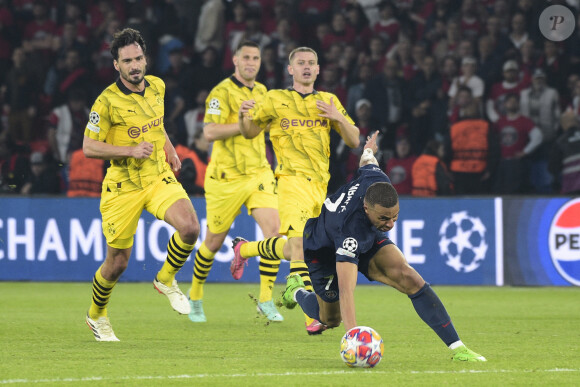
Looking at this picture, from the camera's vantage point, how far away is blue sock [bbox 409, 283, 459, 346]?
6.65 m

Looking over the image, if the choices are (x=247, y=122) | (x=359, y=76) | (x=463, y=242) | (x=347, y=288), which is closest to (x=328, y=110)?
(x=247, y=122)

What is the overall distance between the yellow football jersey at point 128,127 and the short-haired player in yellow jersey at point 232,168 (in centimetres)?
141

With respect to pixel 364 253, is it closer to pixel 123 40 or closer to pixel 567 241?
pixel 123 40

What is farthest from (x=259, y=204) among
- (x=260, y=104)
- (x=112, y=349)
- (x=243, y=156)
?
(x=112, y=349)

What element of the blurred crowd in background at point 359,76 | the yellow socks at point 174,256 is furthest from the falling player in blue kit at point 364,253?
the blurred crowd in background at point 359,76

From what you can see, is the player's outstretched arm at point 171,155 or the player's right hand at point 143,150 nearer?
the player's right hand at point 143,150

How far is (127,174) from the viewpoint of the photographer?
8.53m

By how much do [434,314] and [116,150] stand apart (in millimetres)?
2958

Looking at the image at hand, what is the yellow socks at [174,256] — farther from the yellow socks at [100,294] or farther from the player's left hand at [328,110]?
the player's left hand at [328,110]

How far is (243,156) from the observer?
10156 millimetres

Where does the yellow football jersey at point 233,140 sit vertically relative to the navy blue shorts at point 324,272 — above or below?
above

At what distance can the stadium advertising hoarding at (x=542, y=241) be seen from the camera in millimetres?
12938

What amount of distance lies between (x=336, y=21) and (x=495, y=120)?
10.9ft

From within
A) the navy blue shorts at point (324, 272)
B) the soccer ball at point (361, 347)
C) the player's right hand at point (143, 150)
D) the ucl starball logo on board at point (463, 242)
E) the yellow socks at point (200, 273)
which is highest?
the player's right hand at point (143, 150)
